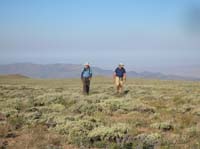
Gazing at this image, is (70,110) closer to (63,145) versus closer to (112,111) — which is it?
(112,111)

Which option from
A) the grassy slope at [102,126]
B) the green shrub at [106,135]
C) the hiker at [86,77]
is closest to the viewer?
the grassy slope at [102,126]

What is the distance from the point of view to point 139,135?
10.9 meters

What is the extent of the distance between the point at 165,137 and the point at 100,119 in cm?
317

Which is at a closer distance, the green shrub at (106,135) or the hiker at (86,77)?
the green shrub at (106,135)

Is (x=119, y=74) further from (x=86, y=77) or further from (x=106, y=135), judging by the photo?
(x=106, y=135)

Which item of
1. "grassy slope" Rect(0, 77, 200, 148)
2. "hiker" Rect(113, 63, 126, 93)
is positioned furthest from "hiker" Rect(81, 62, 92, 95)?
"grassy slope" Rect(0, 77, 200, 148)

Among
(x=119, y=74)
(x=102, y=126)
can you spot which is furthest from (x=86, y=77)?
(x=102, y=126)

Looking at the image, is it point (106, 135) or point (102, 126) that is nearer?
point (106, 135)

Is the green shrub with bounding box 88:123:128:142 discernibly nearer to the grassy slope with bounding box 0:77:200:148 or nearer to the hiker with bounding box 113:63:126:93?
the grassy slope with bounding box 0:77:200:148

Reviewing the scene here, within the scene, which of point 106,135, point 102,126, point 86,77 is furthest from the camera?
point 86,77

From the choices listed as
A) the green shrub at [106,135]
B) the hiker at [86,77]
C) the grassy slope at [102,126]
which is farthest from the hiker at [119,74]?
the green shrub at [106,135]

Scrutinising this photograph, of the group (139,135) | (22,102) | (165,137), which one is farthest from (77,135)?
(22,102)

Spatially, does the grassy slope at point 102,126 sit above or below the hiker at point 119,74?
below

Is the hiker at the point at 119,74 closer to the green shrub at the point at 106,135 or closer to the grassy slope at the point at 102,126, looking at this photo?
the grassy slope at the point at 102,126
